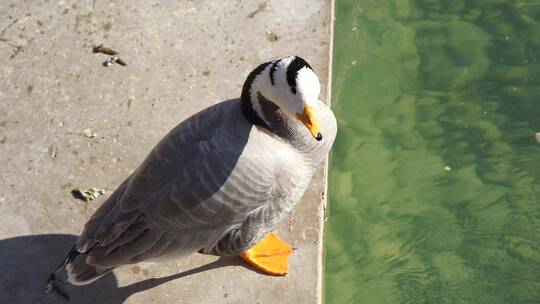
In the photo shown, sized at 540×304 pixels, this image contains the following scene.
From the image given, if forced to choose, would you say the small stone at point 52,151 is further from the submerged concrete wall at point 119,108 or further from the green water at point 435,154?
the green water at point 435,154

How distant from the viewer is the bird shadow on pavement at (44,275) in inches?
127

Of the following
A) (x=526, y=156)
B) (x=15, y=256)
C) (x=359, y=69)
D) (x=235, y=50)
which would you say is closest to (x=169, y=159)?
(x=15, y=256)

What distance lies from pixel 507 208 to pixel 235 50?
189 centimetres

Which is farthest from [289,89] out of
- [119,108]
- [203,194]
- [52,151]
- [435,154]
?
[435,154]

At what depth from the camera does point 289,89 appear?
2.54 metres

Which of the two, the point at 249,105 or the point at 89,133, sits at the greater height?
the point at 249,105

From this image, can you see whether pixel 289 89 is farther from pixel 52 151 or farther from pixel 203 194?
pixel 52 151

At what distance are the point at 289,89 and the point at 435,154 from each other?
73.2 inches

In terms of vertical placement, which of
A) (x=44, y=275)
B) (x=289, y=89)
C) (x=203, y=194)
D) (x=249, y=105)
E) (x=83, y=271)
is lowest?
(x=44, y=275)

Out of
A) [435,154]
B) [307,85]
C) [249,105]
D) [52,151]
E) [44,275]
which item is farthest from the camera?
[435,154]

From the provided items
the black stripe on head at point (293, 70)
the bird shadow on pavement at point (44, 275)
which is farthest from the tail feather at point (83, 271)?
the black stripe on head at point (293, 70)

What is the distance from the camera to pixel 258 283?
333 cm

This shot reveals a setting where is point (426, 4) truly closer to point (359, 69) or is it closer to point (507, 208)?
point (359, 69)

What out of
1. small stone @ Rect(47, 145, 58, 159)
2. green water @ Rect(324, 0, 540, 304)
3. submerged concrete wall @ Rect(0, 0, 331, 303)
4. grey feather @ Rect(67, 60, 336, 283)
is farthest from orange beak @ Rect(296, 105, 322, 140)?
small stone @ Rect(47, 145, 58, 159)
